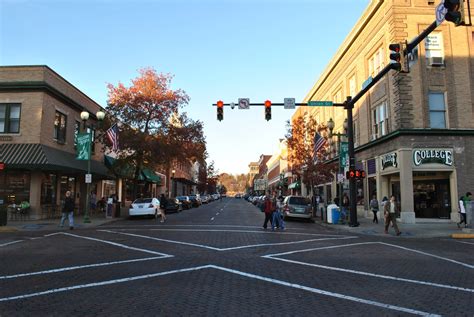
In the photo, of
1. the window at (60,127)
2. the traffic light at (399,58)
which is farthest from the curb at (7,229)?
the traffic light at (399,58)

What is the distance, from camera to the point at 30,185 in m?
24.1

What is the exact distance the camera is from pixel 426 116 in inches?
985

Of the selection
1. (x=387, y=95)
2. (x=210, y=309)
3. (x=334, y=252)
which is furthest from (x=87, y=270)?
(x=387, y=95)

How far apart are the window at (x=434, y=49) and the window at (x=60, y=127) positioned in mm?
24238

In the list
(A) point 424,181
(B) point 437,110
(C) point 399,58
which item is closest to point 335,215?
(A) point 424,181

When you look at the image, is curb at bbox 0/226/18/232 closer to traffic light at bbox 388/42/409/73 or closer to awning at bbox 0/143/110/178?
awning at bbox 0/143/110/178

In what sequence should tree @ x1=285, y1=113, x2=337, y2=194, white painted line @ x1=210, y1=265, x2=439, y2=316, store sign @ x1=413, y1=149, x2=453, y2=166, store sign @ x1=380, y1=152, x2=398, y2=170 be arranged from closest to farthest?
white painted line @ x1=210, y1=265, x2=439, y2=316, store sign @ x1=413, y1=149, x2=453, y2=166, store sign @ x1=380, y1=152, x2=398, y2=170, tree @ x1=285, y1=113, x2=337, y2=194

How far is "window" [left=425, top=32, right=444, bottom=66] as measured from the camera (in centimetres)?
2567

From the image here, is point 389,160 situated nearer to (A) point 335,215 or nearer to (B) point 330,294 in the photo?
(A) point 335,215

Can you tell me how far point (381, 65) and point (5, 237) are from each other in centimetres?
2433

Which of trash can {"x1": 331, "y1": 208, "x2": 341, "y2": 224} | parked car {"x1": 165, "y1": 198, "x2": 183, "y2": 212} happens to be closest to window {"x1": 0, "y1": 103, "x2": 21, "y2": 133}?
parked car {"x1": 165, "y1": 198, "x2": 183, "y2": 212}

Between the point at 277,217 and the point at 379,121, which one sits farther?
the point at 379,121

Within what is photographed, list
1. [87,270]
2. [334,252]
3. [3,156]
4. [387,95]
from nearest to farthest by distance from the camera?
[87,270] → [334,252] → [3,156] → [387,95]

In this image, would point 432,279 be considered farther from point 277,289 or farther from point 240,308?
point 240,308
